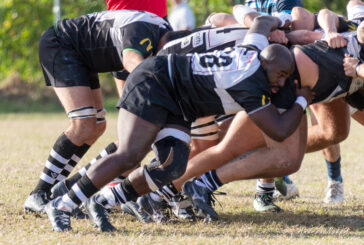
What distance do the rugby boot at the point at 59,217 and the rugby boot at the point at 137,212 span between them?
69 cm

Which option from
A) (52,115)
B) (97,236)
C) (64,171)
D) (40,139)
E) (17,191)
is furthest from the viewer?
(52,115)

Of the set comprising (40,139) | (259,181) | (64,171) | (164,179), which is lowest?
(40,139)

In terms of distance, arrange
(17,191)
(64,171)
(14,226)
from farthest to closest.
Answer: (17,191) < (64,171) < (14,226)

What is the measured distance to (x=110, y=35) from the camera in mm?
4852

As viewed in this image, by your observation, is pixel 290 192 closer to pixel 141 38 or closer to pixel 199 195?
pixel 199 195

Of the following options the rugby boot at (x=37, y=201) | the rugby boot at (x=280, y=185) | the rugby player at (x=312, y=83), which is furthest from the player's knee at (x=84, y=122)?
the rugby boot at (x=280, y=185)

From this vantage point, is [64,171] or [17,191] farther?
[17,191]

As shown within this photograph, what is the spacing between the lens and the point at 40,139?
1031cm

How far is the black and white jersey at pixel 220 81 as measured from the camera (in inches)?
162

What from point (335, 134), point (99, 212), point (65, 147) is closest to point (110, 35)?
point (65, 147)

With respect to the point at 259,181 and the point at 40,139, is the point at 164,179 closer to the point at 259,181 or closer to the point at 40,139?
the point at 259,181

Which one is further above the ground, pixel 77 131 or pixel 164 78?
pixel 164 78

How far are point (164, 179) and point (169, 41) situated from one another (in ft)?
3.94

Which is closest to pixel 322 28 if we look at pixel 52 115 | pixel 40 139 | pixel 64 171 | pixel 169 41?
pixel 169 41
